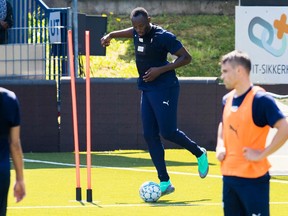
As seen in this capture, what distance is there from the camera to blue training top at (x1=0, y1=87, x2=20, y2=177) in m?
7.53

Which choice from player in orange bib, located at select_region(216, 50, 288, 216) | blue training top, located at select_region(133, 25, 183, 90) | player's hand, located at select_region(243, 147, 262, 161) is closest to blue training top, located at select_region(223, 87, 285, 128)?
player in orange bib, located at select_region(216, 50, 288, 216)

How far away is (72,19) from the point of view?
18.8 m

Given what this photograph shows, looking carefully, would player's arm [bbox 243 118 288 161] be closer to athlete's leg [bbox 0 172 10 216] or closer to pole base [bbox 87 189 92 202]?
athlete's leg [bbox 0 172 10 216]

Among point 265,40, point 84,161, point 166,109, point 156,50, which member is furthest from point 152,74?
point 265,40

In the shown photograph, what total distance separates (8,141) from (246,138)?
169 cm

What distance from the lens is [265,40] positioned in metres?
18.4

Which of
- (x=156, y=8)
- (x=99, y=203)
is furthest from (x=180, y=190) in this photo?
(x=156, y=8)

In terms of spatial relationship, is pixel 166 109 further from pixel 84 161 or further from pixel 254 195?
pixel 84 161

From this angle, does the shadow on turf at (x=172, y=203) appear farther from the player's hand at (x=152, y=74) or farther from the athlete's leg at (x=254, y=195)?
the athlete's leg at (x=254, y=195)

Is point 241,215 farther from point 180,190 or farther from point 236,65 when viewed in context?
point 180,190

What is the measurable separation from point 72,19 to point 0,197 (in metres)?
11.4

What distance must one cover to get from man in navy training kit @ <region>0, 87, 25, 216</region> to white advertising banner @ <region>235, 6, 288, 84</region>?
35.6ft

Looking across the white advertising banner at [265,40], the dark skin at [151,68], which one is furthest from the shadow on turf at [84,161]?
the dark skin at [151,68]

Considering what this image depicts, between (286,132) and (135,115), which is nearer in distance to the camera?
(286,132)
